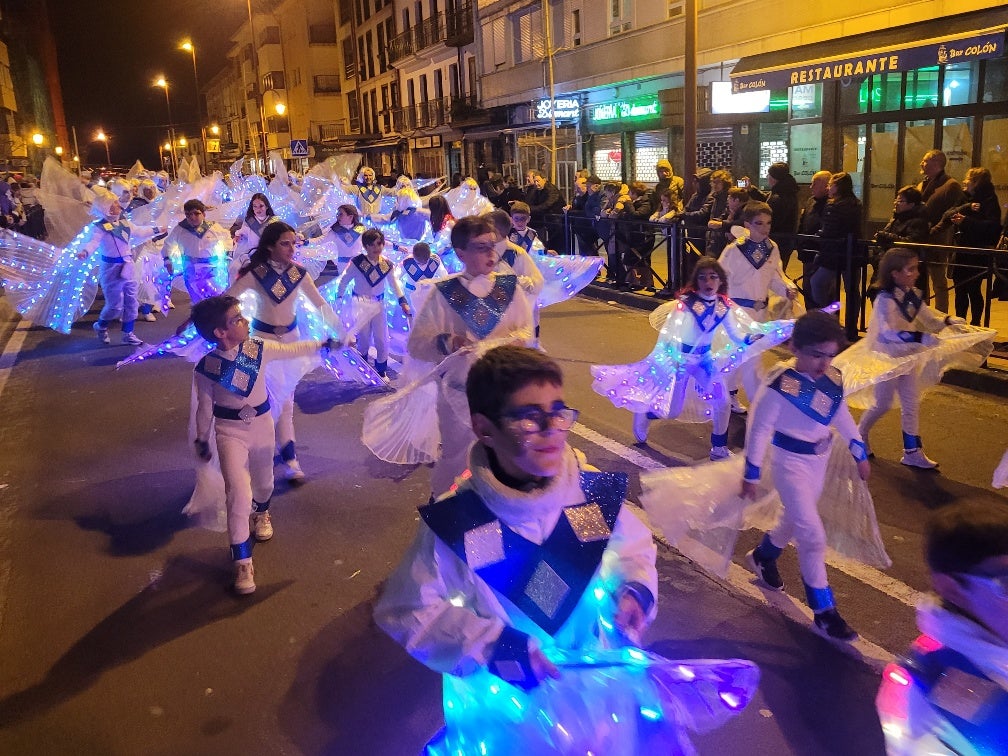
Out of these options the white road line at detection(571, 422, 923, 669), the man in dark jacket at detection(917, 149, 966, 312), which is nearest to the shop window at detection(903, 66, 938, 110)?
the man in dark jacket at detection(917, 149, 966, 312)

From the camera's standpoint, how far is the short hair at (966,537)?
2.14m

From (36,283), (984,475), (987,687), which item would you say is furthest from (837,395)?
(36,283)

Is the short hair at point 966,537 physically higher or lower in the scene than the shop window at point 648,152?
lower

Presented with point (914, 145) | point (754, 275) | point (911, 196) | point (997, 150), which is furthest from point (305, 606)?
point (914, 145)

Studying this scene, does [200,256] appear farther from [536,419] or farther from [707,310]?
[536,419]

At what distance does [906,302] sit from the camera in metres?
6.04

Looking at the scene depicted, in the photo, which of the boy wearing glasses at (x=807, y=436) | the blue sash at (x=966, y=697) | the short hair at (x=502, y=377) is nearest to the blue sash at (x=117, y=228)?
the boy wearing glasses at (x=807, y=436)

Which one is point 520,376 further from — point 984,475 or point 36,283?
point 36,283

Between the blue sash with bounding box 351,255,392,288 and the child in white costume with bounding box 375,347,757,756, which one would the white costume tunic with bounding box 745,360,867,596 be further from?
the blue sash with bounding box 351,255,392,288

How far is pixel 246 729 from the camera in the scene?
366cm

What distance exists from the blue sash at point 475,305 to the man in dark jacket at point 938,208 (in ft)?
20.8

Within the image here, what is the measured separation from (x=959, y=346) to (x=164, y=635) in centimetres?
538

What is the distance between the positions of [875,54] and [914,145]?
2.65 m

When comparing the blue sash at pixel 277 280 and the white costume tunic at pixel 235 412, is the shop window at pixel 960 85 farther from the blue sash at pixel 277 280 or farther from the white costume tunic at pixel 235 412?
the white costume tunic at pixel 235 412
